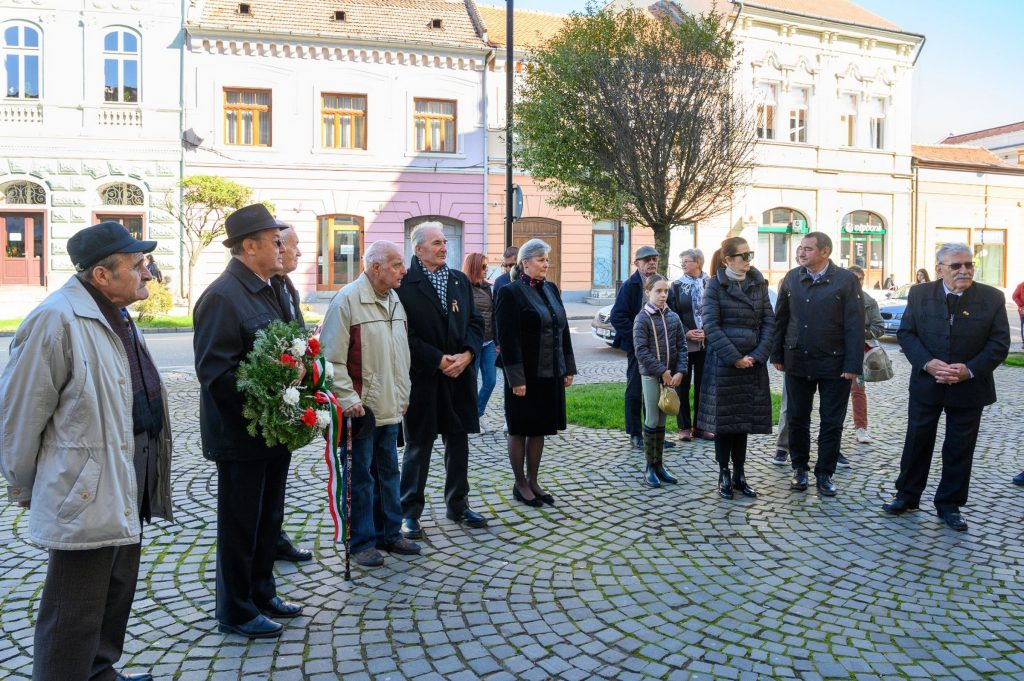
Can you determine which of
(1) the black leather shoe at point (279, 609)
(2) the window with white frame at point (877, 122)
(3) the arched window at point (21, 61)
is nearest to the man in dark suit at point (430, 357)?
(1) the black leather shoe at point (279, 609)

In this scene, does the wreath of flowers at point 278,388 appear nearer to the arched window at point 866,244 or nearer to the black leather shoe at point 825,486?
the black leather shoe at point 825,486

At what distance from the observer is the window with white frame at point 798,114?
30906 millimetres

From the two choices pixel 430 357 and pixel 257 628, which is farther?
pixel 430 357

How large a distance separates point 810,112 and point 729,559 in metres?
29.9

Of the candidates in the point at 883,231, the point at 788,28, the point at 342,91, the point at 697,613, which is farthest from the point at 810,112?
the point at 697,613

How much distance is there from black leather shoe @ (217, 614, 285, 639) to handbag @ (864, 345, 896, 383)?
621 centimetres

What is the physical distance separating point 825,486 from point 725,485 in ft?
2.65

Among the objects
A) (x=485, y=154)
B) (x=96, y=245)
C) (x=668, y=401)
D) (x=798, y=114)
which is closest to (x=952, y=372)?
(x=668, y=401)

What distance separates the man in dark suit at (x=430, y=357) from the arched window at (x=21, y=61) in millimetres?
23769

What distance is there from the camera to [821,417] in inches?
250

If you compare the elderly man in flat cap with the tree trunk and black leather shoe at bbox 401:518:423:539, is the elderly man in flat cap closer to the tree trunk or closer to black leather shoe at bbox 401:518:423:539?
black leather shoe at bbox 401:518:423:539

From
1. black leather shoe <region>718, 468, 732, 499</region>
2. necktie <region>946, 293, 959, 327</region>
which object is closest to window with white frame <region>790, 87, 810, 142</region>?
necktie <region>946, 293, 959, 327</region>

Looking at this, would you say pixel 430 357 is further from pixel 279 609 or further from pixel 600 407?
pixel 600 407

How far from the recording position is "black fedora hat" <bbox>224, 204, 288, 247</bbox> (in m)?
3.89
